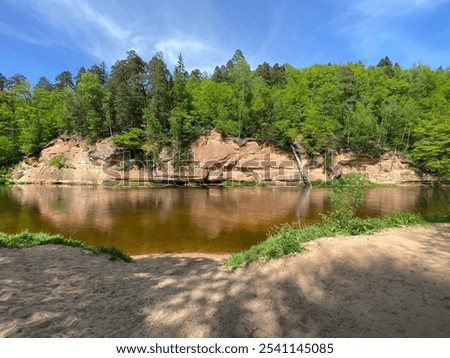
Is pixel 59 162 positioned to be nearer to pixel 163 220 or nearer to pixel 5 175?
pixel 5 175

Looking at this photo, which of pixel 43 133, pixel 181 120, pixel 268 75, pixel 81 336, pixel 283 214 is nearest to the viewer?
pixel 81 336

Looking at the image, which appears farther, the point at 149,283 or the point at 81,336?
the point at 149,283

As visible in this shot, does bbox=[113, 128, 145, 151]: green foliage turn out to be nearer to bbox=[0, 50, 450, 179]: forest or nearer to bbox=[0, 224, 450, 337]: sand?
bbox=[0, 50, 450, 179]: forest

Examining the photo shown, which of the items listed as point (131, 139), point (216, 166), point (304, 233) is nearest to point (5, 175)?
point (131, 139)

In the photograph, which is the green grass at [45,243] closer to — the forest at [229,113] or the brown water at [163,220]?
the brown water at [163,220]

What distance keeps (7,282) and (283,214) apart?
16.8 m

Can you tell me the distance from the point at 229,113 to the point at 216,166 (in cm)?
994

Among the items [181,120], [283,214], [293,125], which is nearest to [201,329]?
[283,214]

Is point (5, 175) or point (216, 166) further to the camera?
point (5, 175)

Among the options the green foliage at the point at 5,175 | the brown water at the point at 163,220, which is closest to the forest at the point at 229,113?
the green foliage at the point at 5,175

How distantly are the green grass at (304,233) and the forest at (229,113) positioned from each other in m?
33.5

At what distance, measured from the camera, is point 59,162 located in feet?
146

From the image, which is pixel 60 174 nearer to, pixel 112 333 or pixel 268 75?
pixel 112 333

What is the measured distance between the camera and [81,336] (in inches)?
153
